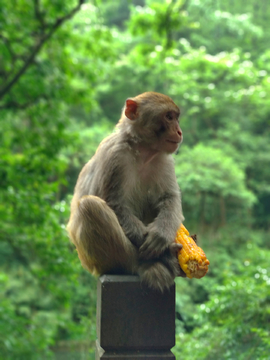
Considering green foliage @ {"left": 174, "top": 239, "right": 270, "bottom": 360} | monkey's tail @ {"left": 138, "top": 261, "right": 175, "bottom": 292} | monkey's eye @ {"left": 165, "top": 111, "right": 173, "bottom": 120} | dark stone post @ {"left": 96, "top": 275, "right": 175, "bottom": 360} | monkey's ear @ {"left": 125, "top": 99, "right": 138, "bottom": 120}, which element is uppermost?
monkey's ear @ {"left": 125, "top": 99, "right": 138, "bottom": 120}

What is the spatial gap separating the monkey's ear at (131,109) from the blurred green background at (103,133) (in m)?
2.18

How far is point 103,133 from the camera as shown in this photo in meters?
13.1

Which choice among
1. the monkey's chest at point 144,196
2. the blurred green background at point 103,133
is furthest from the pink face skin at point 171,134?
the blurred green background at point 103,133

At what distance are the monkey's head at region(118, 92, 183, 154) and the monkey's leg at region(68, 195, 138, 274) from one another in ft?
2.08

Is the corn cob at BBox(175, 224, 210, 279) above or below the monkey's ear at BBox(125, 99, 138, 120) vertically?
below

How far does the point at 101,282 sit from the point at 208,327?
101 inches

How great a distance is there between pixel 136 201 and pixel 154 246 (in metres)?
0.40

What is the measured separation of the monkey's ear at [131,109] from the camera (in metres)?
2.97

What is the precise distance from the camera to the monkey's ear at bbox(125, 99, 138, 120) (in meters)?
2.97

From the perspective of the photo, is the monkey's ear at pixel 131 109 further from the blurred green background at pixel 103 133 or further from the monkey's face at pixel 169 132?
the blurred green background at pixel 103 133

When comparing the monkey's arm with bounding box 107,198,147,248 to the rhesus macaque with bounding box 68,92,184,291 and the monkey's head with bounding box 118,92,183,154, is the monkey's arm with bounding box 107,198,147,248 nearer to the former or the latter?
the rhesus macaque with bounding box 68,92,184,291

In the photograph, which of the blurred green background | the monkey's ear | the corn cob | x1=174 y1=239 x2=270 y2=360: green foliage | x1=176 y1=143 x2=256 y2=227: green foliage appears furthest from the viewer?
x1=176 y1=143 x2=256 y2=227: green foliage

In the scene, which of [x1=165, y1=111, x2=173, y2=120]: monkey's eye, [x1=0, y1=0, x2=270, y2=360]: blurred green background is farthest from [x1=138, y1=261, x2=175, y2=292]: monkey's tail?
[x1=0, y1=0, x2=270, y2=360]: blurred green background

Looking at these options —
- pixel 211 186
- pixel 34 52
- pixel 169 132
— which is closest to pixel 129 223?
pixel 169 132
